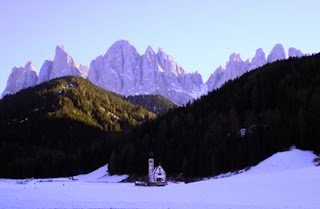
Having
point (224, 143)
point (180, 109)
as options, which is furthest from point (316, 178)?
point (180, 109)

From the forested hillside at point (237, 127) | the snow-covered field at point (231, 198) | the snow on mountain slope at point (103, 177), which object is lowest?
the snow-covered field at point (231, 198)

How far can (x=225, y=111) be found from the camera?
317 feet

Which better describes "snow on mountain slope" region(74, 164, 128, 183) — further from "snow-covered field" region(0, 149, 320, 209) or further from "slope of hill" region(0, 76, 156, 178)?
"snow-covered field" region(0, 149, 320, 209)

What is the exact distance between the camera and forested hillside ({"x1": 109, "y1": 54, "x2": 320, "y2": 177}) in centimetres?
6875

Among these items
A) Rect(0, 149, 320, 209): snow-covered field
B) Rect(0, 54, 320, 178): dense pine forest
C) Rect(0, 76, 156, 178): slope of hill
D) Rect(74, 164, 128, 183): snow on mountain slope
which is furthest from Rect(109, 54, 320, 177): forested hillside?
Rect(0, 149, 320, 209): snow-covered field

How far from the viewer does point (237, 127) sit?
8231 cm

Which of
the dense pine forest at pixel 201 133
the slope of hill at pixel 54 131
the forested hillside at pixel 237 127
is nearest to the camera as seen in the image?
the forested hillside at pixel 237 127

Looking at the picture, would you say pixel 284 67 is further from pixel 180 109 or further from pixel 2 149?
pixel 2 149

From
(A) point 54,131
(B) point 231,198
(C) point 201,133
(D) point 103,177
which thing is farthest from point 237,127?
(A) point 54,131

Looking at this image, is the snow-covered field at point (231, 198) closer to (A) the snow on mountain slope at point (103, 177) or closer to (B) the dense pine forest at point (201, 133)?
(B) the dense pine forest at point (201, 133)

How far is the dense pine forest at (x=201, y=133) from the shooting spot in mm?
70750

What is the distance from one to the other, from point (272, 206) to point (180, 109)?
89382 millimetres

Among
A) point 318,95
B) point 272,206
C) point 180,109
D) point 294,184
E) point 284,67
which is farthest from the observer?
point 180,109

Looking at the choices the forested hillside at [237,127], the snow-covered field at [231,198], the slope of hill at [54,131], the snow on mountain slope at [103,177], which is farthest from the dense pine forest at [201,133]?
the snow-covered field at [231,198]
